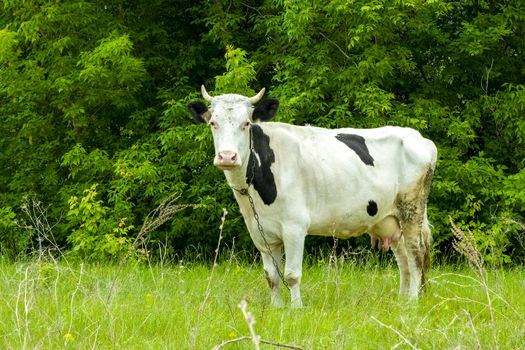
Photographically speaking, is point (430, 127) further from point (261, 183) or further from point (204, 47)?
point (261, 183)

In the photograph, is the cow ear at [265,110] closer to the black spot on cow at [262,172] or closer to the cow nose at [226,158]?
the black spot on cow at [262,172]

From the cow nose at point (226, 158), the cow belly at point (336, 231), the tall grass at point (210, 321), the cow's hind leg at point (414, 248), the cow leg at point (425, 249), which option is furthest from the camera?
the cow leg at point (425, 249)

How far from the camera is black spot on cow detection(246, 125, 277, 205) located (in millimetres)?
6406

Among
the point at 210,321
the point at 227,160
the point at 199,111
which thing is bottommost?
the point at 210,321

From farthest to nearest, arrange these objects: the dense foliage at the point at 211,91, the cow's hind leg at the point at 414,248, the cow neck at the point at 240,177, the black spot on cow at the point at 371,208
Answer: the dense foliage at the point at 211,91 < the cow's hind leg at the point at 414,248 < the black spot on cow at the point at 371,208 < the cow neck at the point at 240,177

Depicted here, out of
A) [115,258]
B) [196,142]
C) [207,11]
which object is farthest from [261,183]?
[207,11]

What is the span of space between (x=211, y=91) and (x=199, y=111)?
4502 mm

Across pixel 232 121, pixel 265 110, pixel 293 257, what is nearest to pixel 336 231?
pixel 293 257

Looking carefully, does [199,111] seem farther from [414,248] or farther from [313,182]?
[414,248]

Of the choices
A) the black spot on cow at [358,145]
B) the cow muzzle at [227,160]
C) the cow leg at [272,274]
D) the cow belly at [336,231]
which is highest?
the cow muzzle at [227,160]

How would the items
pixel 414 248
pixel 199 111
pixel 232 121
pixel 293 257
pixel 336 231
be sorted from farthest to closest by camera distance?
pixel 414 248 → pixel 336 231 → pixel 199 111 → pixel 293 257 → pixel 232 121

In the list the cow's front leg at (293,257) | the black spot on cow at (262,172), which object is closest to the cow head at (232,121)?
the black spot on cow at (262,172)

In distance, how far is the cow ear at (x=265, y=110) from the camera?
21.1 ft

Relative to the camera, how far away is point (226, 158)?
5746 mm
